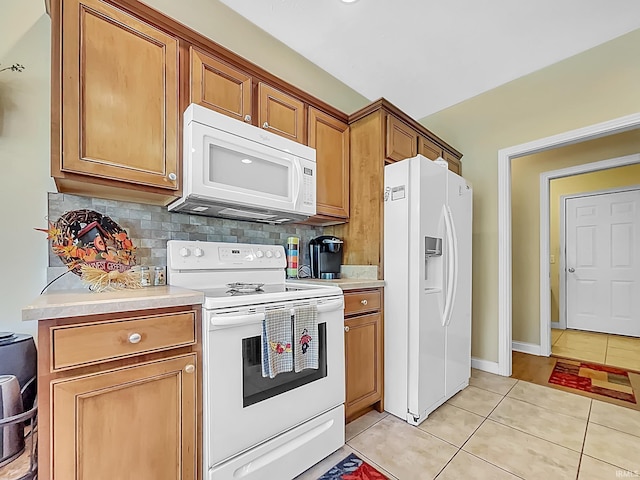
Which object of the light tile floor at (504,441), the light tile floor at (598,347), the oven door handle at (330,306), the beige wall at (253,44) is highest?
the beige wall at (253,44)

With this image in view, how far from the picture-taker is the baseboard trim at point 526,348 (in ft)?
10.9

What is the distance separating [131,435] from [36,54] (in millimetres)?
1752

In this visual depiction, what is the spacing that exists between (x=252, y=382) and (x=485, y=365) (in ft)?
8.23

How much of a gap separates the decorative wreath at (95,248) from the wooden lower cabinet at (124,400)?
447 mm

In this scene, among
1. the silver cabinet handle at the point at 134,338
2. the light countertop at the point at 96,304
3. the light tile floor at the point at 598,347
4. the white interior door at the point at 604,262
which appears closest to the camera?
the light countertop at the point at 96,304

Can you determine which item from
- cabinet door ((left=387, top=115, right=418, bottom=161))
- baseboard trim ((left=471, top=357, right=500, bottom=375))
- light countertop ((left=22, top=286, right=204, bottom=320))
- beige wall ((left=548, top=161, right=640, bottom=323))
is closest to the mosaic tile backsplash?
light countertop ((left=22, top=286, right=204, bottom=320))

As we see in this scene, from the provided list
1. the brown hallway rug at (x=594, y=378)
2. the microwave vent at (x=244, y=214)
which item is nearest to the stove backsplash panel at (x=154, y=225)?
the microwave vent at (x=244, y=214)

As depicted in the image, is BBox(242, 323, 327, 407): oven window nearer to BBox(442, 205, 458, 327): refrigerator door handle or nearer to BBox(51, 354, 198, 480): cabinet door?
BBox(51, 354, 198, 480): cabinet door

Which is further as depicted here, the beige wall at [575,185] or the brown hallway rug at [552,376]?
the beige wall at [575,185]

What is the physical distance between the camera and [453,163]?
2.99m

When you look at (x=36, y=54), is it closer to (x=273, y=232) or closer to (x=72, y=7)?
(x=72, y=7)

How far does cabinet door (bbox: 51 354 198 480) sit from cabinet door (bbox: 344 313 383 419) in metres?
0.93

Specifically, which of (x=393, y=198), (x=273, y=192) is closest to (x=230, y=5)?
(x=273, y=192)

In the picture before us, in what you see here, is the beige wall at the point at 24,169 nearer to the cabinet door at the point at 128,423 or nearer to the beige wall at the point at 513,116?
the cabinet door at the point at 128,423
